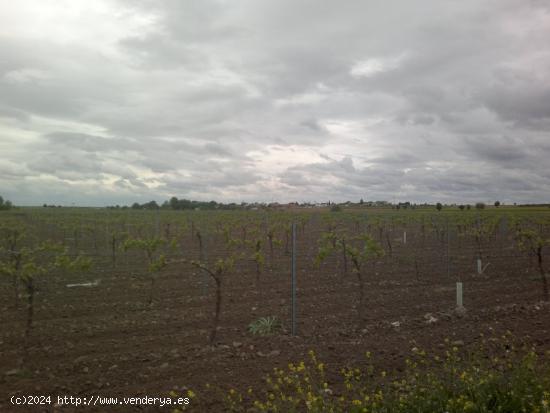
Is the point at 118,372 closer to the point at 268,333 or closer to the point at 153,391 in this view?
the point at 153,391

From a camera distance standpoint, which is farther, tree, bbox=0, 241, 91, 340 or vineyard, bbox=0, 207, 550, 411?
tree, bbox=0, 241, 91, 340

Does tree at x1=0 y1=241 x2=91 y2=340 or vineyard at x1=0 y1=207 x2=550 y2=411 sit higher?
tree at x1=0 y1=241 x2=91 y2=340

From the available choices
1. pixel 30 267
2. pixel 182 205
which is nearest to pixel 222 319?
pixel 30 267

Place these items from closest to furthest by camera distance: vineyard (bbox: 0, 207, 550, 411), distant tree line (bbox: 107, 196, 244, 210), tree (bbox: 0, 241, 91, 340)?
vineyard (bbox: 0, 207, 550, 411)
tree (bbox: 0, 241, 91, 340)
distant tree line (bbox: 107, 196, 244, 210)

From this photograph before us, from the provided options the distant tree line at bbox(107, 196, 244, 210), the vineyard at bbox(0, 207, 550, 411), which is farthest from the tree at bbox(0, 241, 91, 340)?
the distant tree line at bbox(107, 196, 244, 210)

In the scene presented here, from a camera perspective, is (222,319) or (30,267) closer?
(30,267)

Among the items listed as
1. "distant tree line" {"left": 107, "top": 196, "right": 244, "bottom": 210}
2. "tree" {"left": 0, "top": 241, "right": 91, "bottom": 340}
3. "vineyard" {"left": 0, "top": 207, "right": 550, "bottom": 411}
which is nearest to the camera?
"vineyard" {"left": 0, "top": 207, "right": 550, "bottom": 411}

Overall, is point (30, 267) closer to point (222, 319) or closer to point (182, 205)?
point (222, 319)

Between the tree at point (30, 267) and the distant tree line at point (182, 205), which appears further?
the distant tree line at point (182, 205)

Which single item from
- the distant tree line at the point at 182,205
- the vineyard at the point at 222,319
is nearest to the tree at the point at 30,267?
the vineyard at the point at 222,319

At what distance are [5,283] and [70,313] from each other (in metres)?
4.86

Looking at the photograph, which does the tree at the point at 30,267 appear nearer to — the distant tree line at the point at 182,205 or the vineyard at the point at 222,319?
the vineyard at the point at 222,319

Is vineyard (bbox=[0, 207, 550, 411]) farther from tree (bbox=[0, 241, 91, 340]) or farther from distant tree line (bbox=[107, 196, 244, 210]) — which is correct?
distant tree line (bbox=[107, 196, 244, 210])

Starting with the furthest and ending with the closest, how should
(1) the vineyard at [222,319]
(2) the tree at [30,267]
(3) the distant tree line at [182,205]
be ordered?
(3) the distant tree line at [182,205] → (2) the tree at [30,267] → (1) the vineyard at [222,319]
